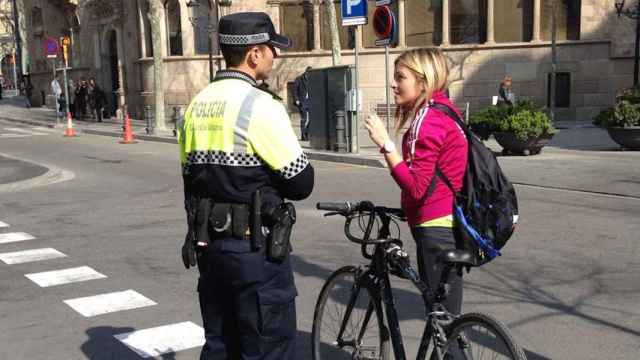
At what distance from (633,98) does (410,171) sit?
1355 cm

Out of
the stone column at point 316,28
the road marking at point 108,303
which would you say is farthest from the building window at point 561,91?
the road marking at point 108,303

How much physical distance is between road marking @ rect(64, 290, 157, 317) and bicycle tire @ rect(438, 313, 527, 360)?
3.27 metres

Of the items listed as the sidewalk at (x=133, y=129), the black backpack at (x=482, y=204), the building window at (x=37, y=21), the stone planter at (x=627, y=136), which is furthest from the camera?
the building window at (x=37, y=21)

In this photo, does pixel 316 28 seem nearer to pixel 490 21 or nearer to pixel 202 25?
pixel 202 25

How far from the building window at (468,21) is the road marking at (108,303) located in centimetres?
2362

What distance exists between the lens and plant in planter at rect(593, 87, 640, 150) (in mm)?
15000

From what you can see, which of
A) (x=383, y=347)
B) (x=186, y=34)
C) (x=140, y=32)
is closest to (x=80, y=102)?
(x=140, y=32)

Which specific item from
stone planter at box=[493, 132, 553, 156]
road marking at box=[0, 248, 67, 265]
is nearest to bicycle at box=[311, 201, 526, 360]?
road marking at box=[0, 248, 67, 265]

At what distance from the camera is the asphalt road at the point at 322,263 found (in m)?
4.89

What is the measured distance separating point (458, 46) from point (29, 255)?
72.5 feet

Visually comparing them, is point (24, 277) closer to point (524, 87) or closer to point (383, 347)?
point (383, 347)

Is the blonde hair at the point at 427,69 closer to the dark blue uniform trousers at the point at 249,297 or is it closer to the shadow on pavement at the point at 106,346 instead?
the dark blue uniform trousers at the point at 249,297

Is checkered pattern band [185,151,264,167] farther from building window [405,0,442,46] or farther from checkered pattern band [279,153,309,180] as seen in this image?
building window [405,0,442,46]

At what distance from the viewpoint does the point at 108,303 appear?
18.9 ft
